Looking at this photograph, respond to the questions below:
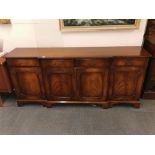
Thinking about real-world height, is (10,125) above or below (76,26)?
below

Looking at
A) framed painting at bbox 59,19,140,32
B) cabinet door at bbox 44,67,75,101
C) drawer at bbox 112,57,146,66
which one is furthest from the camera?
framed painting at bbox 59,19,140,32

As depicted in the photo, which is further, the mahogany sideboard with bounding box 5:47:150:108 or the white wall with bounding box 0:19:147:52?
the white wall with bounding box 0:19:147:52

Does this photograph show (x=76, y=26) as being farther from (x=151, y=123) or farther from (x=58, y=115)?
Answer: (x=151, y=123)

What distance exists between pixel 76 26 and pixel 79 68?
0.64 m

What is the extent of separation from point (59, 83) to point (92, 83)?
1.50ft

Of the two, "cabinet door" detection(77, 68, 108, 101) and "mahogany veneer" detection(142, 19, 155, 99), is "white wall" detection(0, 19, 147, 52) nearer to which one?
"mahogany veneer" detection(142, 19, 155, 99)

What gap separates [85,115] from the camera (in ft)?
6.93

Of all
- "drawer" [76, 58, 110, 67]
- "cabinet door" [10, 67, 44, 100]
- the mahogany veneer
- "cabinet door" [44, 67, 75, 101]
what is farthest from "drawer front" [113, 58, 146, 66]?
"cabinet door" [10, 67, 44, 100]

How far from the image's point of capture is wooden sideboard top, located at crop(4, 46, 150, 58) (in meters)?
1.88
